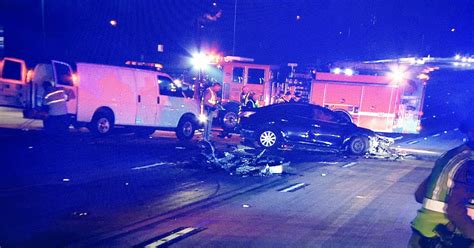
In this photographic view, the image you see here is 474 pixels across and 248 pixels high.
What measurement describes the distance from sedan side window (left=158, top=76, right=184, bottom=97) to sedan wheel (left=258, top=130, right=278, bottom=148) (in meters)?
3.24

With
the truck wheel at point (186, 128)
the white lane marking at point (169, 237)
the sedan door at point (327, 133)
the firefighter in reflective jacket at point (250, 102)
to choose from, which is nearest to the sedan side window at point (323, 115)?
the sedan door at point (327, 133)

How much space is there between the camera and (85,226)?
5.91 metres

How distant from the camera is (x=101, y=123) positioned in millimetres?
14195

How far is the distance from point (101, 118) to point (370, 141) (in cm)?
850

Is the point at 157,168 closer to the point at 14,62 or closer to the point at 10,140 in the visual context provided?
the point at 10,140

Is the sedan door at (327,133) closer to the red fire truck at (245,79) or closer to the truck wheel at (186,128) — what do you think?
the truck wheel at (186,128)

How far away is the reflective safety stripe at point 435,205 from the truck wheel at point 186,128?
1295 cm

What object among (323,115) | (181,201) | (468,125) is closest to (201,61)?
(323,115)

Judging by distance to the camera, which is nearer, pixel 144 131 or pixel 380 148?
pixel 380 148

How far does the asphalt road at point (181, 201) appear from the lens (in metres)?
5.77

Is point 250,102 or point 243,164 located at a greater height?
point 250,102

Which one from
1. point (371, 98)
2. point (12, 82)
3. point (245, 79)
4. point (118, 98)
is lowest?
point (118, 98)

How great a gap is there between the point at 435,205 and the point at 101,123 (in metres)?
12.5

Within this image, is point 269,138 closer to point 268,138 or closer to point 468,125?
point 268,138
